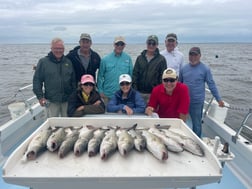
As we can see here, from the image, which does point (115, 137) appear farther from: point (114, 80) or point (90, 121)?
point (114, 80)

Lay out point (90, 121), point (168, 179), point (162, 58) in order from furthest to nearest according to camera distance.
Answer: point (162, 58)
point (90, 121)
point (168, 179)

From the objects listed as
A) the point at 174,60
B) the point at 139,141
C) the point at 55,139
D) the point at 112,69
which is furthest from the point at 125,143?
the point at 174,60

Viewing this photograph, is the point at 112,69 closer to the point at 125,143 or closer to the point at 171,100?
the point at 171,100

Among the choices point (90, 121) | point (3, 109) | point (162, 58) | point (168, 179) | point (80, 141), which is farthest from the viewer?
point (3, 109)

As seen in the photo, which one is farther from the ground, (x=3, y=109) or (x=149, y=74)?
Answer: (x=149, y=74)

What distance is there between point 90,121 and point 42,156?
797 mm

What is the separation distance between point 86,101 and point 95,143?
1888mm

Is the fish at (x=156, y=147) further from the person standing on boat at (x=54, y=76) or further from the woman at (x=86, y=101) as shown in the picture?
the person standing on boat at (x=54, y=76)

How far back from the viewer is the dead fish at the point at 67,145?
2227 millimetres

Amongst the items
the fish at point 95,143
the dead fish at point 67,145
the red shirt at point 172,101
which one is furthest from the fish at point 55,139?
the red shirt at point 172,101

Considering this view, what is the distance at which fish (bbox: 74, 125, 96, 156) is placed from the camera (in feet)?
7.42

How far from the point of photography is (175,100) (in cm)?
412

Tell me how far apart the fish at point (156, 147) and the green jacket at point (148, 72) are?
8.26 feet

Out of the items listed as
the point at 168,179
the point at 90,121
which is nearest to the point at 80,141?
the point at 90,121
